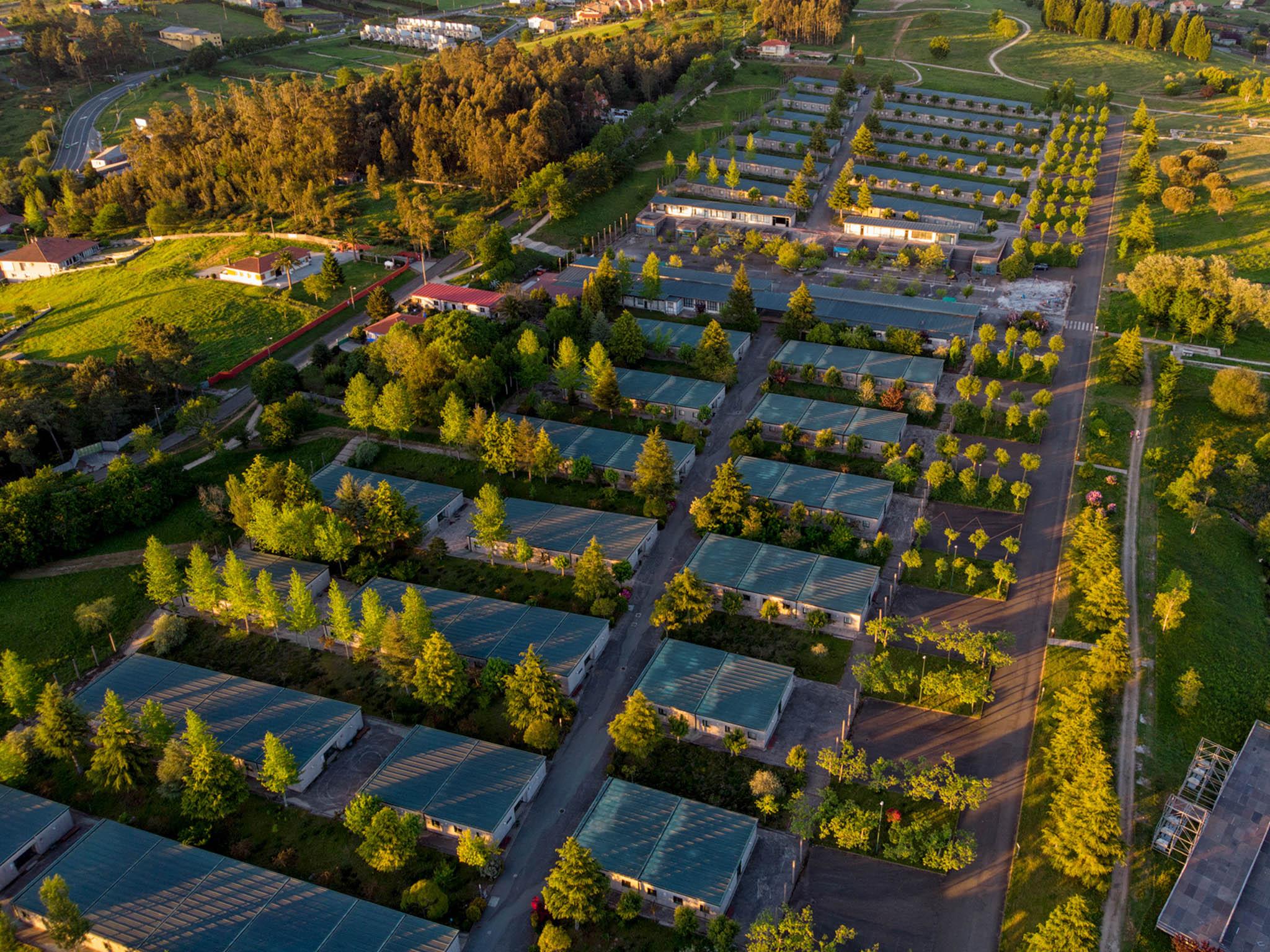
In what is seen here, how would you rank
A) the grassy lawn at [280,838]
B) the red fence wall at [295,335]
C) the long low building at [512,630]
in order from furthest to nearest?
the red fence wall at [295,335] → the long low building at [512,630] → the grassy lawn at [280,838]

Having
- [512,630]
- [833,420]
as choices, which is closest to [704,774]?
[512,630]

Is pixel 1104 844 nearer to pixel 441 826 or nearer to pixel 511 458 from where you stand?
pixel 441 826

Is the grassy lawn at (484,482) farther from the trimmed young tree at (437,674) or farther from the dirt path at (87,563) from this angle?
the trimmed young tree at (437,674)

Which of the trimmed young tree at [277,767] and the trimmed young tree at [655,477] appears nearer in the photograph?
the trimmed young tree at [277,767]

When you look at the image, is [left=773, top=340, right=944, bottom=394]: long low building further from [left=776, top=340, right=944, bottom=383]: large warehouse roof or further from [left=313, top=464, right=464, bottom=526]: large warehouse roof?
[left=313, top=464, right=464, bottom=526]: large warehouse roof

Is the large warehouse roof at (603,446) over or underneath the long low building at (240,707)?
over

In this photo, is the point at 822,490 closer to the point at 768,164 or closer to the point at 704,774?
the point at 704,774

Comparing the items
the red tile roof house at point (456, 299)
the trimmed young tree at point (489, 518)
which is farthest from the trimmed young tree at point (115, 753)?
the red tile roof house at point (456, 299)
